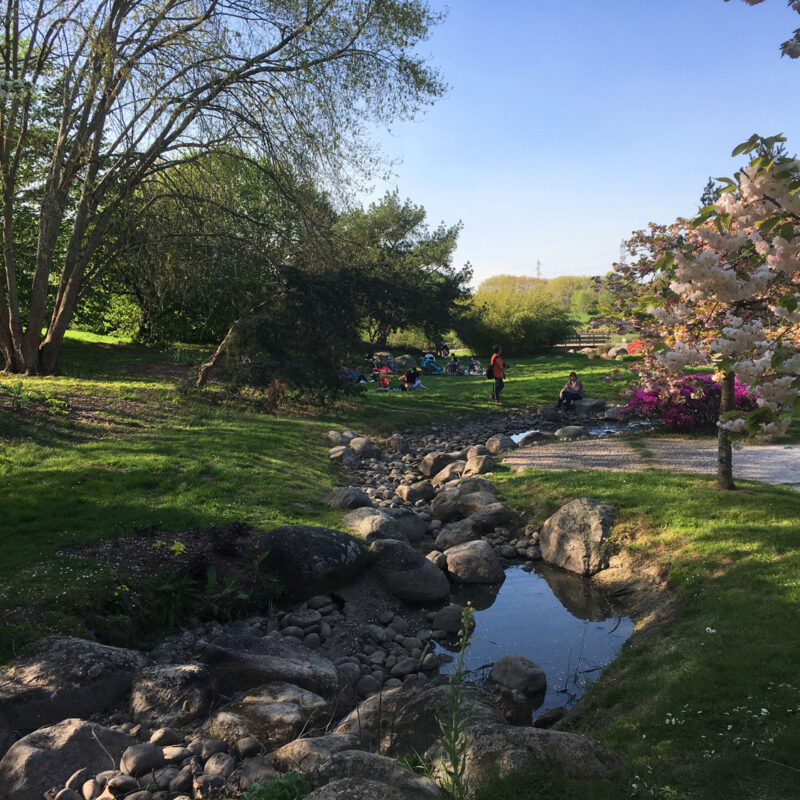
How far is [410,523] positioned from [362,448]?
4.80 meters

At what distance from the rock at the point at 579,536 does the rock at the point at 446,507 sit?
1740 mm

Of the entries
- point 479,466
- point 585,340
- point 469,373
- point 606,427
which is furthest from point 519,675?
point 585,340

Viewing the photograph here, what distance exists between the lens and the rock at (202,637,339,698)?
214 inches

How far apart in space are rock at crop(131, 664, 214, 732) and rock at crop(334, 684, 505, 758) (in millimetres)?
1177

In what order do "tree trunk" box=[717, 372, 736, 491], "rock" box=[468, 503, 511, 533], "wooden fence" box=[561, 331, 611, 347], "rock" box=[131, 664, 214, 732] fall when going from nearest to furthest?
"rock" box=[131, 664, 214, 732]
"tree trunk" box=[717, 372, 736, 491]
"rock" box=[468, 503, 511, 533]
"wooden fence" box=[561, 331, 611, 347]

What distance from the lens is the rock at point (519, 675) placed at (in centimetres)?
579

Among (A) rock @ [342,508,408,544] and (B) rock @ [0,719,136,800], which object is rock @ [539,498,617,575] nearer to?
(A) rock @ [342,508,408,544]

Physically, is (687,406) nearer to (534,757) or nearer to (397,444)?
(397,444)

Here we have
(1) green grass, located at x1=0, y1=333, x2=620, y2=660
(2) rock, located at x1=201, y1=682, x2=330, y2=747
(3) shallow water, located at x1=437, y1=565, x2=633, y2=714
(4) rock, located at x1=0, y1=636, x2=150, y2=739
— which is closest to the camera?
(2) rock, located at x1=201, y1=682, x2=330, y2=747

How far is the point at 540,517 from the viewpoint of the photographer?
9820 mm

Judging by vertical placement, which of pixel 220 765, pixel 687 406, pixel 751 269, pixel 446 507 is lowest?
pixel 220 765

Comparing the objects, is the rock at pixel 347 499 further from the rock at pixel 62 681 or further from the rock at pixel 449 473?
the rock at pixel 62 681

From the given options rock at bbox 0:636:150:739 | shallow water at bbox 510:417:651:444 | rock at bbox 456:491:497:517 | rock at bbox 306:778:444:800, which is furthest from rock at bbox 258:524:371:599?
shallow water at bbox 510:417:651:444

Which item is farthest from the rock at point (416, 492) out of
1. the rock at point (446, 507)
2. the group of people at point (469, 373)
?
the group of people at point (469, 373)
